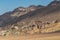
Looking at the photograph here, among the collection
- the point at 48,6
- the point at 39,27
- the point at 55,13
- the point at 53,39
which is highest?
the point at 48,6

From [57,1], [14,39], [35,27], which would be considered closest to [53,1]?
[57,1]

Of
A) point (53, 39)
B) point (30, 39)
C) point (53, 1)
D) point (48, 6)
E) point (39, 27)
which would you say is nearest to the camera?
point (53, 39)

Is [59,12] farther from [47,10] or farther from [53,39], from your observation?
[53,39]

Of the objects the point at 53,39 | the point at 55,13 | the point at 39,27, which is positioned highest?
the point at 55,13

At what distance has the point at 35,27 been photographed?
273 feet

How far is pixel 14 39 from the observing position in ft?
170

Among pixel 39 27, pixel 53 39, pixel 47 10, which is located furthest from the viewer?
pixel 47 10

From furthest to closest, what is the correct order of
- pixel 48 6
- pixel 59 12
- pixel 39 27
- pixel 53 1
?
pixel 53 1 → pixel 48 6 → pixel 59 12 → pixel 39 27

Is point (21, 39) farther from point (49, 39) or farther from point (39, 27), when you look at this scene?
point (39, 27)

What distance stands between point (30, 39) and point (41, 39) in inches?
108

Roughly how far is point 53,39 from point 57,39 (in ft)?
3.02

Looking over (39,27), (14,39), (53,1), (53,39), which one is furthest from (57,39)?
(53,1)

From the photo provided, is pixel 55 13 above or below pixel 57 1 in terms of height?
below

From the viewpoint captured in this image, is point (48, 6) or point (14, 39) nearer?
point (14, 39)
